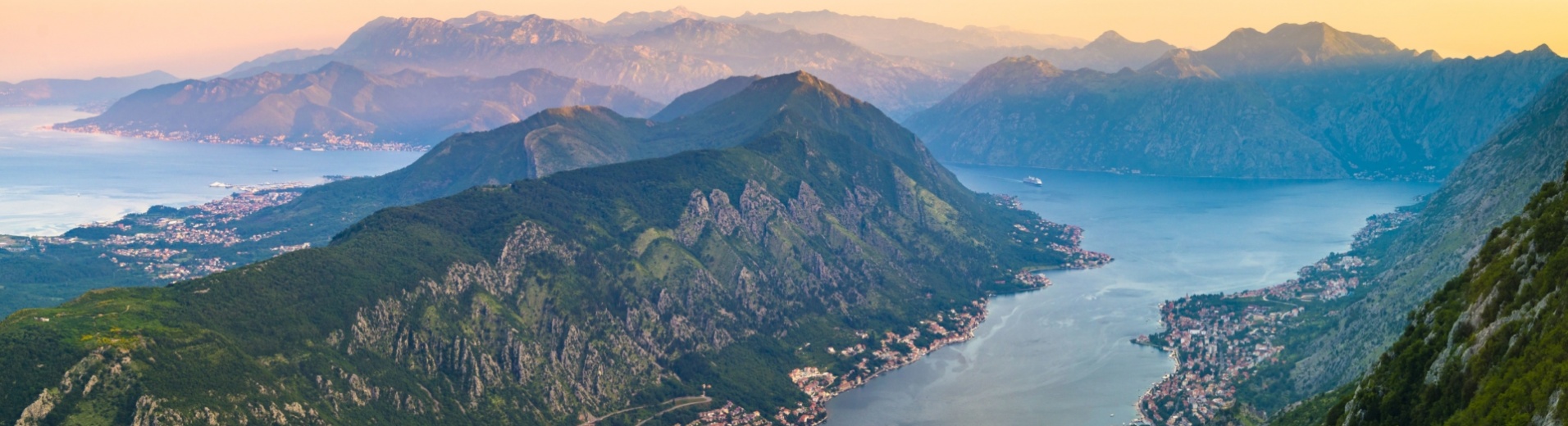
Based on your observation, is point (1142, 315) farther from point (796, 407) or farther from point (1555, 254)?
point (1555, 254)

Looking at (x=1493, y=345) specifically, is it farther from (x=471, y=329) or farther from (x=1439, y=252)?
(x=1439, y=252)

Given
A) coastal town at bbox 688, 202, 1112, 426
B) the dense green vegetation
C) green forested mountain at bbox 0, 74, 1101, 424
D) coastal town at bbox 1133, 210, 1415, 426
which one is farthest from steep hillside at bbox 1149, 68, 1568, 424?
green forested mountain at bbox 0, 74, 1101, 424

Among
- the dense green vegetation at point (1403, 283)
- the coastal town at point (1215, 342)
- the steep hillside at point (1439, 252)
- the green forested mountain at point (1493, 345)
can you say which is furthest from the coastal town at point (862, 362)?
the green forested mountain at point (1493, 345)

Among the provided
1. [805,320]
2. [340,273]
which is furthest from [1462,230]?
[340,273]

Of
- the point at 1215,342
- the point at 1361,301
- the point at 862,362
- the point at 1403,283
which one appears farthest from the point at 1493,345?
the point at 862,362

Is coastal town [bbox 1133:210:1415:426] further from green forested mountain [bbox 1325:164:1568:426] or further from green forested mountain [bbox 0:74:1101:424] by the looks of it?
green forested mountain [bbox 1325:164:1568:426]

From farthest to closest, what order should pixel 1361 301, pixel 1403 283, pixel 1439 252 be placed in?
1. pixel 1439 252
2. pixel 1361 301
3. pixel 1403 283

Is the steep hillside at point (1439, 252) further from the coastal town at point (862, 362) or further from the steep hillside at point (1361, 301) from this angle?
the coastal town at point (862, 362)

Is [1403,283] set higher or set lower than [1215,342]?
higher
